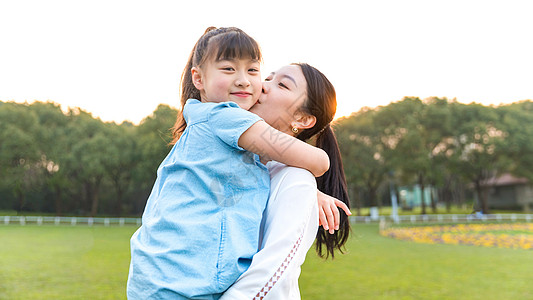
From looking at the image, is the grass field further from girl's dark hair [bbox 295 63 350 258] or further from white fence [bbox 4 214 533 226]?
white fence [bbox 4 214 533 226]

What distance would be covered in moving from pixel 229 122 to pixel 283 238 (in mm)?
382

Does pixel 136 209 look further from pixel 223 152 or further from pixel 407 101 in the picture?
pixel 223 152

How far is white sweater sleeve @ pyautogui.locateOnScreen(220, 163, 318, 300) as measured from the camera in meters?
1.24

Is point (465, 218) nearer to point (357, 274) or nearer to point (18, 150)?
point (357, 274)

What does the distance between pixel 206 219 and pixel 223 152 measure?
219 millimetres

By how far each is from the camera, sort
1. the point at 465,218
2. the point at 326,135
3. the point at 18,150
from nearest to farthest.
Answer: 1. the point at 326,135
2. the point at 465,218
3. the point at 18,150

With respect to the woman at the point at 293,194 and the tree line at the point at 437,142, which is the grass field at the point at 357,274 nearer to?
the woman at the point at 293,194

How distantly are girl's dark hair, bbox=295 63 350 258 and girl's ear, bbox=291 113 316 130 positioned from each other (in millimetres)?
16

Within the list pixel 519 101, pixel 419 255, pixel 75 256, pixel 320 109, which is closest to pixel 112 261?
pixel 75 256

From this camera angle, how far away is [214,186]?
1325 mm

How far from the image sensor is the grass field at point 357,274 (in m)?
7.17

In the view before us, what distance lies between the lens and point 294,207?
1.39 metres

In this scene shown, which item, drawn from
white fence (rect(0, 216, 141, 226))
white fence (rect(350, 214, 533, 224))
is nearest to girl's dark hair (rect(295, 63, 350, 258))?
white fence (rect(350, 214, 533, 224))

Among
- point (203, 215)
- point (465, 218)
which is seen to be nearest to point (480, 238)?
point (465, 218)
